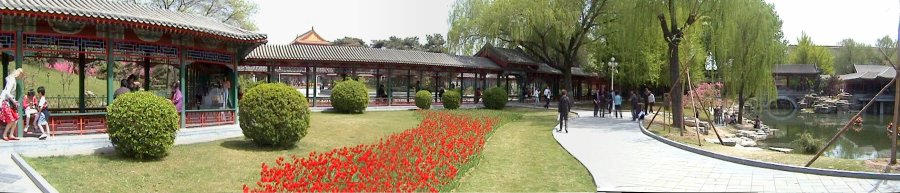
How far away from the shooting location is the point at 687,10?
17.3 metres

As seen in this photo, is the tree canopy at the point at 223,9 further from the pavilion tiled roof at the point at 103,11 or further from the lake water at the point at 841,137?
the lake water at the point at 841,137

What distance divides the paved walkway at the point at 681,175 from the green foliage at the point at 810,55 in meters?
49.4

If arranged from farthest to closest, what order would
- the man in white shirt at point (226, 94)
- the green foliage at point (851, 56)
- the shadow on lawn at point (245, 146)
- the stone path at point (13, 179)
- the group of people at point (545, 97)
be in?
the green foliage at point (851, 56), the group of people at point (545, 97), the man in white shirt at point (226, 94), the shadow on lawn at point (245, 146), the stone path at point (13, 179)

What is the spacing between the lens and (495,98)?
2569 centimetres

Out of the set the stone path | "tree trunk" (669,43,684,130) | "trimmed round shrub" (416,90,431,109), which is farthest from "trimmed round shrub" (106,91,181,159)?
"trimmed round shrub" (416,90,431,109)

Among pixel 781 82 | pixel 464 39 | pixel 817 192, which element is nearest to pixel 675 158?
pixel 817 192

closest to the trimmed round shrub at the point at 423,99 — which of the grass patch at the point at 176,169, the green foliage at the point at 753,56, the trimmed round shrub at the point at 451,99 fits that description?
the trimmed round shrub at the point at 451,99

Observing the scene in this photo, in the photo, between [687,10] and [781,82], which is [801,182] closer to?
[687,10]

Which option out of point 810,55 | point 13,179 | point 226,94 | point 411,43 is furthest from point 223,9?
point 810,55

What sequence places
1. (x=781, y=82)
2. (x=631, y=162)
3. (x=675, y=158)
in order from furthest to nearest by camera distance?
(x=781, y=82) < (x=675, y=158) < (x=631, y=162)

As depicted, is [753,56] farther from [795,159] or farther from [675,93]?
[795,159]

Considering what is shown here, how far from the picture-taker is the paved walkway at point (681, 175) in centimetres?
736

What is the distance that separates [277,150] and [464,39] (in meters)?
23.3

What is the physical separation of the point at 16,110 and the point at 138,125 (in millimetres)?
2626
